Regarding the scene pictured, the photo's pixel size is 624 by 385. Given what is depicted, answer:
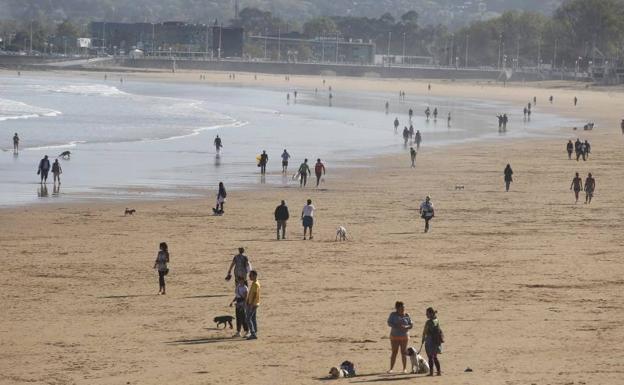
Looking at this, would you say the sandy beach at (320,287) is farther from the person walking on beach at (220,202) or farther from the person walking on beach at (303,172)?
the person walking on beach at (303,172)

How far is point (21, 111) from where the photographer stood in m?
80.8

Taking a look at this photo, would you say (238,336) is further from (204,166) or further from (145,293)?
(204,166)

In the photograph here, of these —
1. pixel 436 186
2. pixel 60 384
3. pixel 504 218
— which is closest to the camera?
pixel 60 384

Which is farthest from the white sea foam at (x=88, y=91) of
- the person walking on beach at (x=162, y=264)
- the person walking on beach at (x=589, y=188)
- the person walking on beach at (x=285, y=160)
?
the person walking on beach at (x=162, y=264)

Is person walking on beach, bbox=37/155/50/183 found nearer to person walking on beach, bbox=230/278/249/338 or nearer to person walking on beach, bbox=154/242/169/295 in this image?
person walking on beach, bbox=154/242/169/295

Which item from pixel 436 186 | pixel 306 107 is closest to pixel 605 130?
pixel 306 107

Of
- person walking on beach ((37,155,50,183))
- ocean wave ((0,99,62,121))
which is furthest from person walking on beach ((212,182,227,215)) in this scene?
ocean wave ((0,99,62,121))

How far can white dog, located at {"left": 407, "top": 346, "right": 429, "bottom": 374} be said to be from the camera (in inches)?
626

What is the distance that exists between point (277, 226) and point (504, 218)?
6504 mm

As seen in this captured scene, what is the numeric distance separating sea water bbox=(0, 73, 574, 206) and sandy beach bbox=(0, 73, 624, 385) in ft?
13.9

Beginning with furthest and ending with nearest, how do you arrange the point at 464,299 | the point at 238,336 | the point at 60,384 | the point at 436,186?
1. the point at 436,186
2. the point at 464,299
3. the point at 238,336
4. the point at 60,384

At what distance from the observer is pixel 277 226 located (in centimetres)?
2772

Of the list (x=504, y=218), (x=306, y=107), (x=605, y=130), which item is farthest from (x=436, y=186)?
(x=306, y=107)

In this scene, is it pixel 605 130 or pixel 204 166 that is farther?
pixel 605 130
